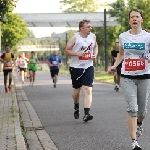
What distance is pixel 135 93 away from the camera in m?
7.26

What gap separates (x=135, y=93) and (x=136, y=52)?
508 mm

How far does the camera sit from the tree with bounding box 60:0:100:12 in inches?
3474

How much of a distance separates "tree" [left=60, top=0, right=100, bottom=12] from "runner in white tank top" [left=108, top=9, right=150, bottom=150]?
265 feet

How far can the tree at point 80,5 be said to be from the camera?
88250mm

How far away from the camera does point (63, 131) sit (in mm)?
9258

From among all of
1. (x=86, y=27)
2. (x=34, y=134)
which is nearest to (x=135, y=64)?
(x=34, y=134)

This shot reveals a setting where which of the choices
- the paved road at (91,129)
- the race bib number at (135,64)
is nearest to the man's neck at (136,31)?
the race bib number at (135,64)

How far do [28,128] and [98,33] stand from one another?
61859 millimetres

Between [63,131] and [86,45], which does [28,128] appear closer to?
[63,131]

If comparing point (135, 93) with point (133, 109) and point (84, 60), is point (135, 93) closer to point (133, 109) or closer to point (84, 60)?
point (133, 109)

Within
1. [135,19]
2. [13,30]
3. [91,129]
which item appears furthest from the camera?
[13,30]

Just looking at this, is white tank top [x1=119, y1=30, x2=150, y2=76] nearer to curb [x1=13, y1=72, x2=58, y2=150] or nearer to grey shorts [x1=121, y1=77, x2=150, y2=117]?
grey shorts [x1=121, y1=77, x2=150, y2=117]

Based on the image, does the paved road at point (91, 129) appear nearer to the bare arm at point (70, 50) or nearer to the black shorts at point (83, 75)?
the black shorts at point (83, 75)

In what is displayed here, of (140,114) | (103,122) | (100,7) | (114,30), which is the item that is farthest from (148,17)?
(100,7)
